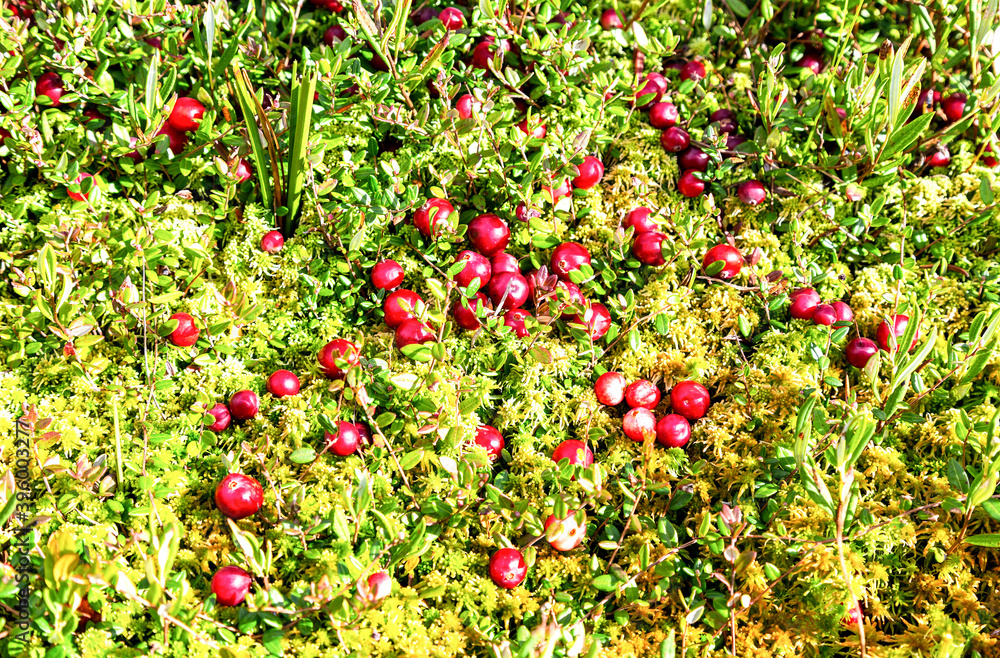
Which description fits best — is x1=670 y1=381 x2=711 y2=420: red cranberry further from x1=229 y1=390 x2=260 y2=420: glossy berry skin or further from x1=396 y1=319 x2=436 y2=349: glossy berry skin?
x1=229 y1=390 x2=260 y2=420: glossy berry skin

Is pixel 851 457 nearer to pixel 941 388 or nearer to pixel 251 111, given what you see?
pixel 941 388

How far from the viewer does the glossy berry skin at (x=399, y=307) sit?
6.61 feet

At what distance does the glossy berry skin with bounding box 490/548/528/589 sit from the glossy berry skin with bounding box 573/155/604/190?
1182mm

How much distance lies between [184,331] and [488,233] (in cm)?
91

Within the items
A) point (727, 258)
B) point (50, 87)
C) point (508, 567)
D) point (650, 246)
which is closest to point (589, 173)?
point (650, 246)

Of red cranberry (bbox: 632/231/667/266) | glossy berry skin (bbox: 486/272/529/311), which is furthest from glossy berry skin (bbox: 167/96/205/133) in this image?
red cranberry (bbox: 632/231/667/266)

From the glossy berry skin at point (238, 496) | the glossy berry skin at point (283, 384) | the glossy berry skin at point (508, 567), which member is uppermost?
the glossy berry skin at point (283, 384)

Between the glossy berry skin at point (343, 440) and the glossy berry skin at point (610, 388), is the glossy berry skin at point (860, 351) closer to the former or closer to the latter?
the glossy berry skin at point (610, 388)

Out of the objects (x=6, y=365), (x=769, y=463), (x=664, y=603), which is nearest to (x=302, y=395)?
(x=6, y=365)

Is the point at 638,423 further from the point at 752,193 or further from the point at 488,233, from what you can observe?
the point at 752,193

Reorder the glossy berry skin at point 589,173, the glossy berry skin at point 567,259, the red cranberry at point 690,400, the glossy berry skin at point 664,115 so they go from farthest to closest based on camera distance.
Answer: the glossy berry skin at point 664,115, the glossy berry skin at point 589,173, the glossy berry skin at point 567,259, the red cranberry at point 690,400

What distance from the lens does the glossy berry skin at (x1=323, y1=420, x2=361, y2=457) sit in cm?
185

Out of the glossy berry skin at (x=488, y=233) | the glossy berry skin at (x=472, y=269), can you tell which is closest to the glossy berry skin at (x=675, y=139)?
the glossy berry skin at (x=488, y=233)

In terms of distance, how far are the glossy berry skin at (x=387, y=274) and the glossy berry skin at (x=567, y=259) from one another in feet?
1.53
